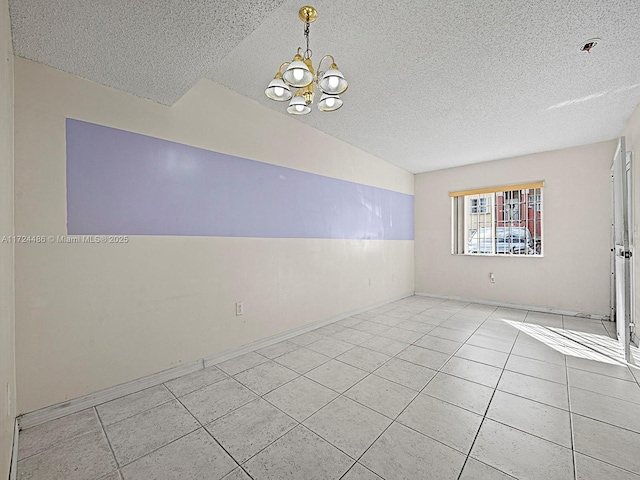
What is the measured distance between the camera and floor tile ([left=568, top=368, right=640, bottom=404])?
2.16m

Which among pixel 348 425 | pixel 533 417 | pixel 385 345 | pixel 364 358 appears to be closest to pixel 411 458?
pixel 348 425

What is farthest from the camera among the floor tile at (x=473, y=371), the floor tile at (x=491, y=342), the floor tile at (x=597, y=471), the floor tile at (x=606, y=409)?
the floor tile at (x=491, y=342)

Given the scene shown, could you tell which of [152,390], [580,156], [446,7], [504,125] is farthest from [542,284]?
[152,390]

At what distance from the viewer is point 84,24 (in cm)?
161

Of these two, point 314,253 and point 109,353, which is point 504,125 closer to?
point 314,253

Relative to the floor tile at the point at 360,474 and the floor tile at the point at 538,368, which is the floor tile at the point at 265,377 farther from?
the floor tile at the point at 538,368

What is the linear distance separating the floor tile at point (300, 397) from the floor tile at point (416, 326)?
1.93 metres

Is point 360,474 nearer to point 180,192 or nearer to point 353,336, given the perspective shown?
point 353,336

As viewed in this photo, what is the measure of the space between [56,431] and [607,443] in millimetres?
3350

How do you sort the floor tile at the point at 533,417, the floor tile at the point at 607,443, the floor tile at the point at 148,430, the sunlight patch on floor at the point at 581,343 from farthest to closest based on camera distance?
the sunlight patch on floor at the point at 581,343 → the floor tile at the point at 533,417 → the floor tile at the point at 148,430 → the floor tile at the point at 607,443

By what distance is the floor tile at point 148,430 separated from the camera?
5.32 feet

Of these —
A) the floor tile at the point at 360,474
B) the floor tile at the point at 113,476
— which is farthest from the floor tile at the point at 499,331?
the floor tile at the point at 113,476

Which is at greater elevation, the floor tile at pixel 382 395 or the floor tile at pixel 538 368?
the floor tile at pixel 382 395

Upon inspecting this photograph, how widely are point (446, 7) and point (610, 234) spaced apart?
4.42 m
